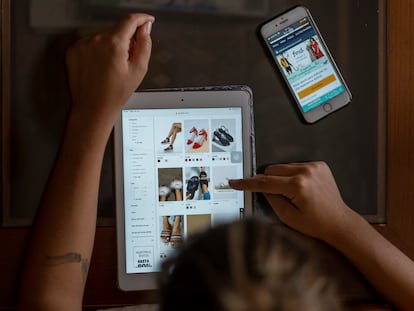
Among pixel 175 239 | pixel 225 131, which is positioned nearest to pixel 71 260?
pixel 175 239

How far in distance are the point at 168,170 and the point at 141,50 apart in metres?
0.16

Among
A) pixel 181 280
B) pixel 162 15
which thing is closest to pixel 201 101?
pixel 162 15

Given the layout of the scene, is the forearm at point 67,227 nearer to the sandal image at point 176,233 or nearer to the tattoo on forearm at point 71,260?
the tattoo on forearm at point 71,260

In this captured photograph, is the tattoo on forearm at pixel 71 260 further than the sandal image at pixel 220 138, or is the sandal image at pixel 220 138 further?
the sandal image at pixel 220 138

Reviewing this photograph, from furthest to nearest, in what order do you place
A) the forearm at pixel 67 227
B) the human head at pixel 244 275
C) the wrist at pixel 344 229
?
the wrist at pixel 344 229, the forearm at pixel 67 227, the human head at pixel 244 275

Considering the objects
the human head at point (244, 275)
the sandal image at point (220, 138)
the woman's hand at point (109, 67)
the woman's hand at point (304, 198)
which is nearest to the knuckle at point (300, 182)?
the woman's hand at point (304, 198)

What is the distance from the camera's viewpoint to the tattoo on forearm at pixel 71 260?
71 cm

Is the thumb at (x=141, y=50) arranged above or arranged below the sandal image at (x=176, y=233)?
above

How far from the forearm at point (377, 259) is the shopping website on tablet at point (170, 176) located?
5.6 inches

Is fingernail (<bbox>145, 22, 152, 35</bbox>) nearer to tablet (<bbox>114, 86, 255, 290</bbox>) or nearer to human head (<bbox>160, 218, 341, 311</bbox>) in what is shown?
tablet (<bbox>114, 86, 255, 290</bbox>)

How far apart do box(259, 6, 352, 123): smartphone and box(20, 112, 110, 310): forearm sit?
26 cm

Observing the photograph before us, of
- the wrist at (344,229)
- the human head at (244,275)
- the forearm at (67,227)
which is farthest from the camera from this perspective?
the wrist at (344,229)

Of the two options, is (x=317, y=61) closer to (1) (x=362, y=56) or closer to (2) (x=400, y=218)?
(1) (x=362, y=56)

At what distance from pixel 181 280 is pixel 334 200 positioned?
44 centimetres
